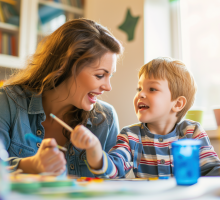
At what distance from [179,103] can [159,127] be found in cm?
15

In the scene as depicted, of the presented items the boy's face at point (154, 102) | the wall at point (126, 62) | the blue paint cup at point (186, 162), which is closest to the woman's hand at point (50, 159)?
the blue paint cup at point (186, 162)

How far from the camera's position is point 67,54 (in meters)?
1.19

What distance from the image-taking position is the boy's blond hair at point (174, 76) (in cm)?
116

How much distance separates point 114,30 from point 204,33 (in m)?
0.78

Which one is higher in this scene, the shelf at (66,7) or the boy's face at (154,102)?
the shelf at (66,7)

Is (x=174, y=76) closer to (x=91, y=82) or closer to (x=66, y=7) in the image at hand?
(x=91, y=82)

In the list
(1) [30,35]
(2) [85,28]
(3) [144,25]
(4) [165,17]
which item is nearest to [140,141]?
(2) [85,28]

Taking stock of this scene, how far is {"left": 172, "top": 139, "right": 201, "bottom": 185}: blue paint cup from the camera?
23.5 inches

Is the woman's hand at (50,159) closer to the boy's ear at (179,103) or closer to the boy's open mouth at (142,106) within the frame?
the boy's open mouth at (142,106)

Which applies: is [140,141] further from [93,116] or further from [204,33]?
[204,33]

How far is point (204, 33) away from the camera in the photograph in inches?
82.1

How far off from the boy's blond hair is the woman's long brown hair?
22cm

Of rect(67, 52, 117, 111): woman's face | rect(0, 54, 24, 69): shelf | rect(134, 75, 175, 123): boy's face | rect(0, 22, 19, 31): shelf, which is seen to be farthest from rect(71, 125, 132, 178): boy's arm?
rect(0, 22, 19, 31): shelf

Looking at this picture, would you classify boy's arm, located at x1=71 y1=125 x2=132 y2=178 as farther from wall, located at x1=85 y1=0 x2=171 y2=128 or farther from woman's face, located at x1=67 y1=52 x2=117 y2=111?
wall, located at x1=85 y1=0 x2=171 y2=128
